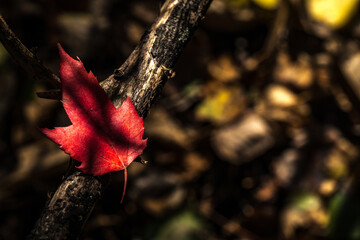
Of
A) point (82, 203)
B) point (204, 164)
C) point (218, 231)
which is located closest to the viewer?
point (82, 203)

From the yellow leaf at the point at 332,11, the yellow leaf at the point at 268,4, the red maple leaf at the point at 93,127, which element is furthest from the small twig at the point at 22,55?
the yellow leaf at the point at 332,11

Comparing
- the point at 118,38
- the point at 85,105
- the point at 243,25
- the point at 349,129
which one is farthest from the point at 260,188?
the point at 85,105

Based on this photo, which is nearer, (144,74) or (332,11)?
(144,74)

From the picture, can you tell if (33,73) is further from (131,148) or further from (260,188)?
(260,188)

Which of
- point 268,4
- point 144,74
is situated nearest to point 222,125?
point 268,4

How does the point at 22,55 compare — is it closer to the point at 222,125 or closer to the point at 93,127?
the point at 93,127

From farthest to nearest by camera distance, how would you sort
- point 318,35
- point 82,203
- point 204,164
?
point 318,35, point 204,164, point 82,203

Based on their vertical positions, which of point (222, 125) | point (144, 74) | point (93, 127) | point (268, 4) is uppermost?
point (268, 4)

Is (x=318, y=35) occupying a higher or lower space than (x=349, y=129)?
higher
